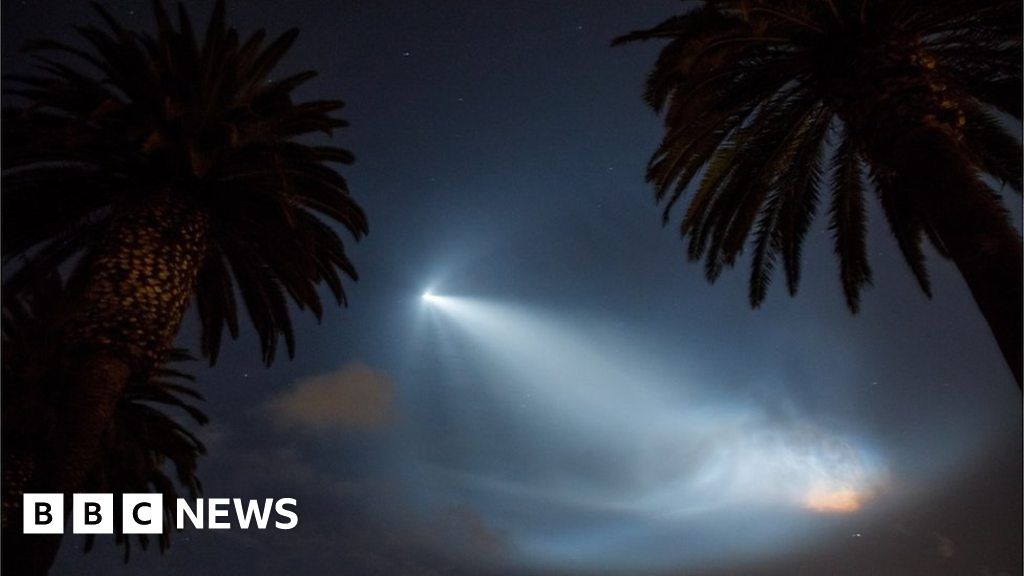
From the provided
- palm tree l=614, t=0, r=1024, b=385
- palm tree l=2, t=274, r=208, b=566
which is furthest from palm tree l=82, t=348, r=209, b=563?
palm tree l=614, t=0, r=1024, b=385

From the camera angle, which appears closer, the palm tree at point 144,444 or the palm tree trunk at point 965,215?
the palm tree trunk at point 965,215

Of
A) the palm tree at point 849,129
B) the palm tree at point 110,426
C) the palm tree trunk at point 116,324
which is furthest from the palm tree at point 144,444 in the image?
the palm tree at point 849,129

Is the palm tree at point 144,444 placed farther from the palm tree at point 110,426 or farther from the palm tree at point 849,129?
the palm tree at point 849,129

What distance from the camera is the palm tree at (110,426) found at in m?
12.7

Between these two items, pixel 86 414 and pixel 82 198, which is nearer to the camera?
pixel 86 414

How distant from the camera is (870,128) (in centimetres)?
795

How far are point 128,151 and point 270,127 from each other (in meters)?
1.80

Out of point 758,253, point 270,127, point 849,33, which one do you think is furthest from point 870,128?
point 270,127

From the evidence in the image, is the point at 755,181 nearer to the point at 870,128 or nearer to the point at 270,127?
the point at 870,128

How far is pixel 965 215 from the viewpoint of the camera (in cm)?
668

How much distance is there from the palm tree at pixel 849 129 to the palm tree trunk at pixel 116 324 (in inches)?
263

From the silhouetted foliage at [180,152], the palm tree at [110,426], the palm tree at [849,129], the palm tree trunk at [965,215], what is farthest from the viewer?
the palm tree at [110,426]

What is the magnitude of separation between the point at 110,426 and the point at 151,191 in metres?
6.22

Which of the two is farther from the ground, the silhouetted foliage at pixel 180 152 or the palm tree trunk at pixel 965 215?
the silhouetted foliage at pixel 180 152
